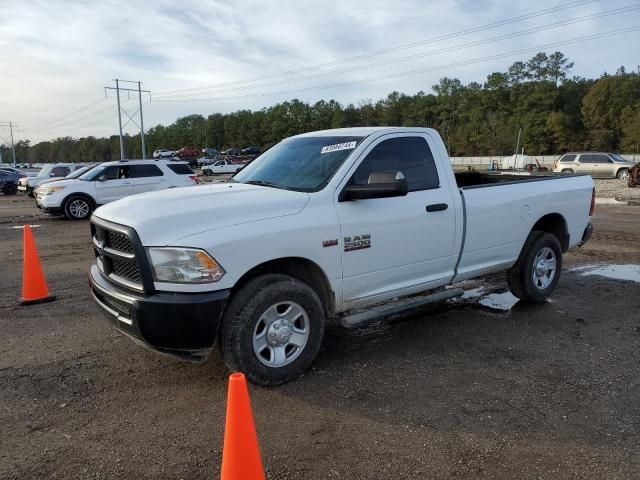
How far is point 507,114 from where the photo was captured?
91812 millimetres

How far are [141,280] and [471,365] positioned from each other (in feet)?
8.89

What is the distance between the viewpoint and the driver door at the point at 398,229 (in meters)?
4.23

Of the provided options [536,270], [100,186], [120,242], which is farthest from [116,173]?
A: [536,270]

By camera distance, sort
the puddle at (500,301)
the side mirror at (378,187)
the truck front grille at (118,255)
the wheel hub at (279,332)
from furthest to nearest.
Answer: the puddle at (500,301)
the side mirror at (378,187)
the wheel hub at (279,332)
the truck front grille at (118,255)

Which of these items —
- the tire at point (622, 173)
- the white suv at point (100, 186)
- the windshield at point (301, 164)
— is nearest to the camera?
the windshield at point (301, 164)

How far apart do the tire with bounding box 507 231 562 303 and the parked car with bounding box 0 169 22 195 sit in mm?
29637

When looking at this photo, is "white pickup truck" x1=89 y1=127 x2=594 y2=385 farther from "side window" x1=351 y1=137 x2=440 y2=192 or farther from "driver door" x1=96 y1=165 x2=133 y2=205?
"driver door" x1=96 y1=165 x2=133 y2=205

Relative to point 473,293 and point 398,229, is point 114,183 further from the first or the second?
point 398,229

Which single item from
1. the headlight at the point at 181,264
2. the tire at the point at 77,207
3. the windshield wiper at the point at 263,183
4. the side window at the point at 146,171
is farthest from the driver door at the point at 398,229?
the tire at the point at 77,207

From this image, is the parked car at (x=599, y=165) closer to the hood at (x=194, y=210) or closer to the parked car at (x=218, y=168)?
the parked car at (x=218, y=168)

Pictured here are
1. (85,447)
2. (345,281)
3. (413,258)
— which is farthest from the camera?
(413,258)

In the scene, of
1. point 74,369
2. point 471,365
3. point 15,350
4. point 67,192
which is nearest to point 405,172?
point 471,365

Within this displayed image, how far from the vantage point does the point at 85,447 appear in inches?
125

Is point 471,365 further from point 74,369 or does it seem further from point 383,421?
point 74,369
